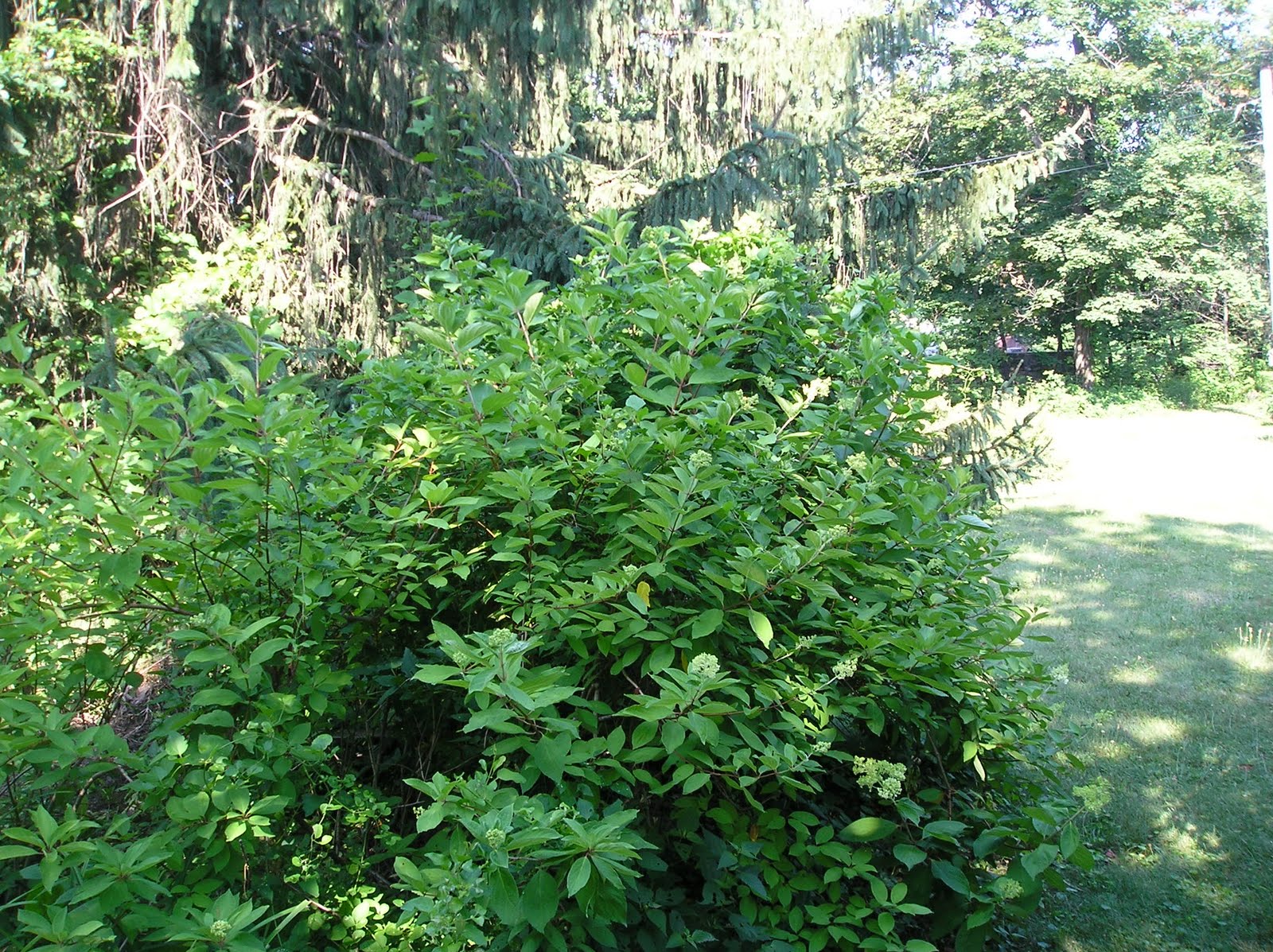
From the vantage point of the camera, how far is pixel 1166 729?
17.2ft

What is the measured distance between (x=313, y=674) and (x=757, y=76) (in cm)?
821

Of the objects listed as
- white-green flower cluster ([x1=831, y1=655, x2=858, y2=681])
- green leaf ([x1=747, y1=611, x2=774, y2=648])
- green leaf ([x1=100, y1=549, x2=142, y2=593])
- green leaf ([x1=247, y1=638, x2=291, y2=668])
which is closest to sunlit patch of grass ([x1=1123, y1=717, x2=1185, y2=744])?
white-green flower cluster ([x1=831, y1=655, x2=858, y2=681])

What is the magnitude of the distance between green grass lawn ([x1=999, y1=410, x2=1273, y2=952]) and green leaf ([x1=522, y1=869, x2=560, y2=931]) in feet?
4.75

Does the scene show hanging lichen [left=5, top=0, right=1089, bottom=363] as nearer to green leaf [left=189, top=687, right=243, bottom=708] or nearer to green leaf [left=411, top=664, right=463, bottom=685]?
green leaf [left=189, top=687, right=243, bottom=708]

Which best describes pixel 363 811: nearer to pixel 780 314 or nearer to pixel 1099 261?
pixel 780 314

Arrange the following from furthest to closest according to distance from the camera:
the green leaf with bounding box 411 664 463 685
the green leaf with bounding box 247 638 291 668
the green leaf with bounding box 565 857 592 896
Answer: the green leaf with bounding box 247 638 291 668, the green leaf with bounding box 411 664 463 685, the green leaf with bounding box 565 857 592 896

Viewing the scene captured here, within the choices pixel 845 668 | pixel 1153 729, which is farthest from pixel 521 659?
pixel 1153 729

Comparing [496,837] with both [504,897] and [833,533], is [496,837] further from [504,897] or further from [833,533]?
[833,533]

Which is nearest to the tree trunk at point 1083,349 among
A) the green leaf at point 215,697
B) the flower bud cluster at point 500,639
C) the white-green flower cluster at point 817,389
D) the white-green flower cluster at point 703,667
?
the white-green flower cluster at point 817,389

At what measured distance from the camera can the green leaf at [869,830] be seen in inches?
86.4

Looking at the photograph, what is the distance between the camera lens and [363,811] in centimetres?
206

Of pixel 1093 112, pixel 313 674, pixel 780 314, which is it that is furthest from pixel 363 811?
pixel 1093 112

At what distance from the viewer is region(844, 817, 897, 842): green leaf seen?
7.20ft

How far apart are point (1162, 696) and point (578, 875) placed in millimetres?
5383
